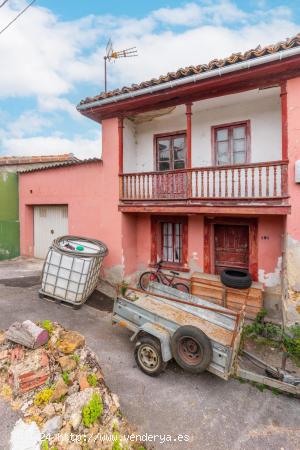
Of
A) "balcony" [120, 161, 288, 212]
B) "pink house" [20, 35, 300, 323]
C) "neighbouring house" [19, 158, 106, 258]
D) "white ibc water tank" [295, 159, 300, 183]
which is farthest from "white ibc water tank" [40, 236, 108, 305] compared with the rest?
"white ibc water tank" [295, 159, 300, 183]

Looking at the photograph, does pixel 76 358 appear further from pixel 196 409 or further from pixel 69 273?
pixel 69 273

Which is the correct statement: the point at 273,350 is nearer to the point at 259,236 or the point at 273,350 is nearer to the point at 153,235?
the point at 259,236

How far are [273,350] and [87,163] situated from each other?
7542mm

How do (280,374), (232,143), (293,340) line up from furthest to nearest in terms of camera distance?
(232,143)
(293,340)
(280,374)

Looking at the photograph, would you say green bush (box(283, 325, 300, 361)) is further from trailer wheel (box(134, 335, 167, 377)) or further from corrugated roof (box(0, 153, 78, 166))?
corrugated roof (box(0, 153, 78, 166))

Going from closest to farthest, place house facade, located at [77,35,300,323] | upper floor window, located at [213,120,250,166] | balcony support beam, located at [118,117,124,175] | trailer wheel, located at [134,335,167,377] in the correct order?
trailer wheel, located at [134,335,167,377] < house facade, located at [77,35,300,323] < upper floor window, located at [213,120,250,166] < balcony support beam, located at [118,117,124,175]

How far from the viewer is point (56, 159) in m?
12.9

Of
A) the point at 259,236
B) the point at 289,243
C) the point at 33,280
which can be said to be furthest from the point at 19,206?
the point at 289,243

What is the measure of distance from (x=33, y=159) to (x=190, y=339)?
38.2ft

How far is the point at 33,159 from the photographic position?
→ 1217 cm

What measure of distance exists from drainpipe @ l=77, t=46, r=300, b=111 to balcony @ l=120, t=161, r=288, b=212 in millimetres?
2167

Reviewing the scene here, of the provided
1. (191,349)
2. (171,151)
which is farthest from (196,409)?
(171,151)

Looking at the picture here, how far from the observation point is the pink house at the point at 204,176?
5594 millimetres

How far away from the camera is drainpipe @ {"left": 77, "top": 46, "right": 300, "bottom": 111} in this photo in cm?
513
